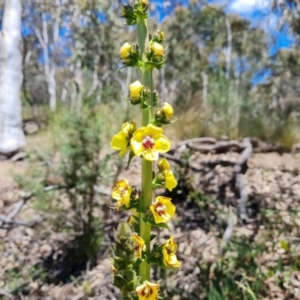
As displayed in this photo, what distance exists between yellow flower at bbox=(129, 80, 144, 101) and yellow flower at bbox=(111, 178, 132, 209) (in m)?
0.33

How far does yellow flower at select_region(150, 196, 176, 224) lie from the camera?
1434mm

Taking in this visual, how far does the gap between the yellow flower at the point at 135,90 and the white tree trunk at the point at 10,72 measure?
21.9ft

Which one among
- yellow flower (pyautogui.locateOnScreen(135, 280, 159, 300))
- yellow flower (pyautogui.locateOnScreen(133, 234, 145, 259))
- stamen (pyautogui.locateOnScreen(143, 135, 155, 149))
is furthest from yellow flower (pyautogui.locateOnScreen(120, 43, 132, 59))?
yellow flower (pyautogui.locateOnScreen(135, 280, 159, 300))

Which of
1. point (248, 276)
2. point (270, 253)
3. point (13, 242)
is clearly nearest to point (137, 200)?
point (248, 276)

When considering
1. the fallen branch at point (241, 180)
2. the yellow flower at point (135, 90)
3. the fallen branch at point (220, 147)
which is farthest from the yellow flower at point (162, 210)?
the fallen branch at point (220, 147)

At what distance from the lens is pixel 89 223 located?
364 centimetres

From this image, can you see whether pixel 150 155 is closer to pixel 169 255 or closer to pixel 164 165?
pixel 164 165

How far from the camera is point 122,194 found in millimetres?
1481

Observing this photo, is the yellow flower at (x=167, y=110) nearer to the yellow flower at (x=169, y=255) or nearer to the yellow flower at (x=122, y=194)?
the yellow flower at (x=122, y=194)

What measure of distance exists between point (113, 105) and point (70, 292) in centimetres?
307

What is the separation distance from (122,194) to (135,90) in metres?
0.40

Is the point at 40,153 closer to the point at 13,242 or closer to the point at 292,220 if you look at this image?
the point at 13,242

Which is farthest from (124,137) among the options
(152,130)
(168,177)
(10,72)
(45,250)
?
(10,72)

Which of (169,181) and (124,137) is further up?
(124,137)
